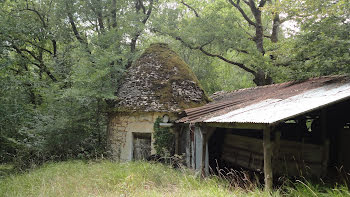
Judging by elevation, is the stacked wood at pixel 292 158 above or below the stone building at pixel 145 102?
below

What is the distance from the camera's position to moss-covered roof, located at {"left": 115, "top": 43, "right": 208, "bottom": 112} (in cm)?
1004

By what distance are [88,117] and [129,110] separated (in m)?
2.26

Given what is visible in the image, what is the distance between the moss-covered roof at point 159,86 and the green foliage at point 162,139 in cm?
63

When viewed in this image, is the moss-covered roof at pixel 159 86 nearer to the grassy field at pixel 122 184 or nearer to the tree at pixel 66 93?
the tree at pixel 66 93

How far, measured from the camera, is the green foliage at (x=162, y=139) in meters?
9.59

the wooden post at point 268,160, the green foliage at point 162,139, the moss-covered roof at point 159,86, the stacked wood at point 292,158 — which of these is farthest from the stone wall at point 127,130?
the wooden post at point 268,160

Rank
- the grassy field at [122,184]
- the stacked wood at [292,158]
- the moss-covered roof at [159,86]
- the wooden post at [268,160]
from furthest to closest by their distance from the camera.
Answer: the moss-covered roof at [159,86], the stacked wood at [292,158], the grassy field at [122,184], the wooden post at [268,160]

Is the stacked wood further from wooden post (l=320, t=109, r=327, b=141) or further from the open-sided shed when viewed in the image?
wooden post (l=320, t=109, r=327, b=141)

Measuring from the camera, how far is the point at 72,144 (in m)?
11.0

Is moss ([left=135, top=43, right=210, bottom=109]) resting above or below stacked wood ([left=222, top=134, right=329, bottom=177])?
above

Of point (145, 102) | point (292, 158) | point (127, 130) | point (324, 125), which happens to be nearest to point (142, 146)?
point (127, 130)

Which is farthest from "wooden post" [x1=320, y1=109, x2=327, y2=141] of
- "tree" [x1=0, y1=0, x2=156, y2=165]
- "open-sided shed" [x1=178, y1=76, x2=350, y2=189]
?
"tree" [x1=0, y1=0, x2=156, y2=165]

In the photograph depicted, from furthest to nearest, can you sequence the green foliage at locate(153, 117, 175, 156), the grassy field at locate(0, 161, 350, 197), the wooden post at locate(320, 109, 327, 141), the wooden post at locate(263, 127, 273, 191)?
the green foliage at locate(153, 117, 175, 156)
the wooden post at locate(320, 109, 327, 141)
the grassy field at locate(0, 161, 350, 197)
the wooden post at locate(263, 127, 273, 191)

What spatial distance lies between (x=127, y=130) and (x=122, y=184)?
4.50 m
